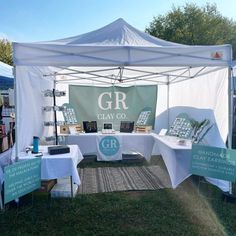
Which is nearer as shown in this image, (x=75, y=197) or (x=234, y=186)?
(x=75, y=197)

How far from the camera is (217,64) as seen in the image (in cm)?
301

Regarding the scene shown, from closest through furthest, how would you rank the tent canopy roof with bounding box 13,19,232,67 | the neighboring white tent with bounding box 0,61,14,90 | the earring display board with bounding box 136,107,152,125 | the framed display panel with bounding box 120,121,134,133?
the tent canopy roof with bounding box 13,19,232,67
the neighboring white tent with bounding box 0,61,14,90
the framed display panel with bounding box 120,121,134,133
the earring display board with bounding box 136,107,152,125

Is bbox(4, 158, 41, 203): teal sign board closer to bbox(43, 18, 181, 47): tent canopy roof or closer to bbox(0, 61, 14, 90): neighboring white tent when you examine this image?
bbox(43, 18, 181, 47): tent canopy roof

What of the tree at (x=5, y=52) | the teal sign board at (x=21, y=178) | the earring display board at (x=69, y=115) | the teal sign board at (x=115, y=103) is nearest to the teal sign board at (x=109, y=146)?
the teal sign board at (x=115, y=103)

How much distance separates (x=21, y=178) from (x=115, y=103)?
351 centimetres

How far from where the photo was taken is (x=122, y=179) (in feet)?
13.2

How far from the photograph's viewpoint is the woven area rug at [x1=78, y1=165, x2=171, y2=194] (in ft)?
12.0

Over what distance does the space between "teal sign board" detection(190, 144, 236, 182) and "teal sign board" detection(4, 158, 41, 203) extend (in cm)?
185

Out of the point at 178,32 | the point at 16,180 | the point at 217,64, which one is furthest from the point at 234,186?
the point at 178,32

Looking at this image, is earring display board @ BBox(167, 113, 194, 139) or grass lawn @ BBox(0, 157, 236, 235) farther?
earring display board @ BBox(167, 113, 194, 139)

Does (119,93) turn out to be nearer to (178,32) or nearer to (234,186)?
(234,186)

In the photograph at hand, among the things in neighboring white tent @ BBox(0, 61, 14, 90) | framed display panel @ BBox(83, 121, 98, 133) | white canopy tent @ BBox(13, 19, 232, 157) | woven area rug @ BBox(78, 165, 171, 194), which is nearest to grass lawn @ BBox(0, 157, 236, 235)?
woven area rug @ BBox(78, 165, 171, 194)

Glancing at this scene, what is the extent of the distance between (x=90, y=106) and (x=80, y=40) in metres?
2.58

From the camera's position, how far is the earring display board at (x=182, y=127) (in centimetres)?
436
